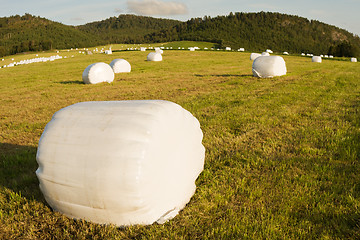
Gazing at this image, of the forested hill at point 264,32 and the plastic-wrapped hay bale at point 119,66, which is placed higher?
the forested hill at point 264,32

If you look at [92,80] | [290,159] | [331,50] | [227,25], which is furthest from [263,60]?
[227,25]

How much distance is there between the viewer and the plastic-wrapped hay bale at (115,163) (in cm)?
278

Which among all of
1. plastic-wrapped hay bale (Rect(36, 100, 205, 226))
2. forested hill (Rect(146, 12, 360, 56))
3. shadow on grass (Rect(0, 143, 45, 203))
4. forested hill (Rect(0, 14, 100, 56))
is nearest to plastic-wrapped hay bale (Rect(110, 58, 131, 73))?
shadow on grass (Rect(0, 143, 45, 203))

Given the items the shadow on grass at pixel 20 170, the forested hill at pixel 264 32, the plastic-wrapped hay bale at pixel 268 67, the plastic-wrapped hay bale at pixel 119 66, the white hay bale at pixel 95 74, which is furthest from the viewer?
the forested hill at pixel 264 32

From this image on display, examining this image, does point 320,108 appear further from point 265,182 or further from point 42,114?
point 42,114

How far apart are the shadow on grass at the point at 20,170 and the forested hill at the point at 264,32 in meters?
109

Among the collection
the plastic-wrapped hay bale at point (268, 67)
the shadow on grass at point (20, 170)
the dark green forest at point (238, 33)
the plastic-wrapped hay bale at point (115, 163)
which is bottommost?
the shadow on grass at point (20, 170)

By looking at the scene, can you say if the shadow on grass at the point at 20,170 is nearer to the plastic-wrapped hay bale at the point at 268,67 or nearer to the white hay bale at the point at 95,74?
the white hay bale at the point at 95,74

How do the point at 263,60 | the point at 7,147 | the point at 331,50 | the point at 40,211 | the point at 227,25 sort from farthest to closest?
the point at 227,25
the point at 331,50
the point at 263,60
the point at 7,147
the point at 40,211

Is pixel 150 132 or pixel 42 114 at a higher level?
pixel 150 132

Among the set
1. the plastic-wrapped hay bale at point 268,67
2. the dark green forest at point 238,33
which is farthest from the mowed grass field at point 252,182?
the dark green forest at point 238,33

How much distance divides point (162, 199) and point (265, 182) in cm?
182

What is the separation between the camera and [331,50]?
242 ft

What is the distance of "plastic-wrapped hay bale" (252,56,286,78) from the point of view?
16.2 meters
